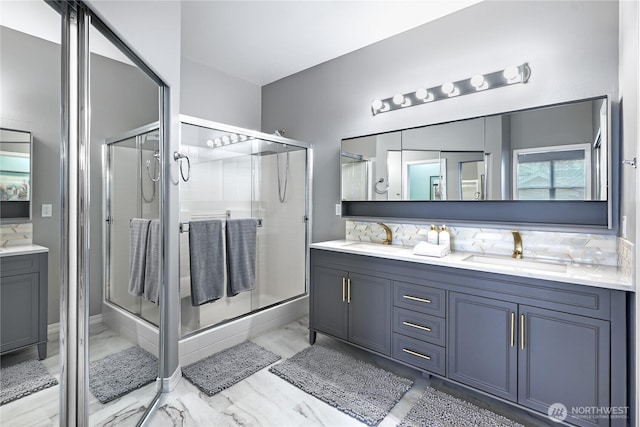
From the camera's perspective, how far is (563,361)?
4.86 ft

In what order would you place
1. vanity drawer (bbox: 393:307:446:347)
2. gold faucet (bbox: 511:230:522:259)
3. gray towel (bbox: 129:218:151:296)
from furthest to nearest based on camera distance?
gold faucet (bbox: 511:230:522:259) < vanity drawer (bbox: 393:307:446:347) < gray towel (bbox: 129:218:151:296)

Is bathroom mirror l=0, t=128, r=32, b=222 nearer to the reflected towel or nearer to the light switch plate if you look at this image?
the light switch plate

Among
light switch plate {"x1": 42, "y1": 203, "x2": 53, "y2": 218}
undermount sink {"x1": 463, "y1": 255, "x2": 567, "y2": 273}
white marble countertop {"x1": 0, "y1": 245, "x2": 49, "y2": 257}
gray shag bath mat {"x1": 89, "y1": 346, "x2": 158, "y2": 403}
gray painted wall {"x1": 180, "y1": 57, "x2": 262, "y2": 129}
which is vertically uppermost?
gray painted wall {"x1": 180, "y1": 57, "x2": 262, "y2": 129}

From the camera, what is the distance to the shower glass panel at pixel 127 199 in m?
1.35

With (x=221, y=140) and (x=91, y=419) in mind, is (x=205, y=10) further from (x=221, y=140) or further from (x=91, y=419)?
(x=91, y=419)

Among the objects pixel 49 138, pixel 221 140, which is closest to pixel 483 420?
pixel 49 138

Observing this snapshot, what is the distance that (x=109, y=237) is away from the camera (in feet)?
4.42

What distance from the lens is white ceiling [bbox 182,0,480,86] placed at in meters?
2.21

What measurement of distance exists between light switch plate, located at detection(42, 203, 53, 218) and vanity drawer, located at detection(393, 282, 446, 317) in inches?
71.3

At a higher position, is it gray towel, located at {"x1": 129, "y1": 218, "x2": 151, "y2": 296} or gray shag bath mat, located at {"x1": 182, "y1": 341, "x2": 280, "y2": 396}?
gray towel, located at {"x1": 129, "y1": 218, "x2": 151, "y2": 296}

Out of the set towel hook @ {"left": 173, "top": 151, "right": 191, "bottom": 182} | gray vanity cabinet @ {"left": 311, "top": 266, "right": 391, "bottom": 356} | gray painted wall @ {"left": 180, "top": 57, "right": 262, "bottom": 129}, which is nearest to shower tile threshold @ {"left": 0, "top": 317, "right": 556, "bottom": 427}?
gray vanity cabinet @ {"left": 311, "top": 266, "right": 391, "bottom": 356}

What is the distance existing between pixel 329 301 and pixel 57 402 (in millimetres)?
1679

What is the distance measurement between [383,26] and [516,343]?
240 centimetres

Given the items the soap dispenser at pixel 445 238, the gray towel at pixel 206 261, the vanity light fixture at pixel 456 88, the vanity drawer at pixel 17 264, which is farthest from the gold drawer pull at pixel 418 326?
the vanity drawer at pixel 17 264
